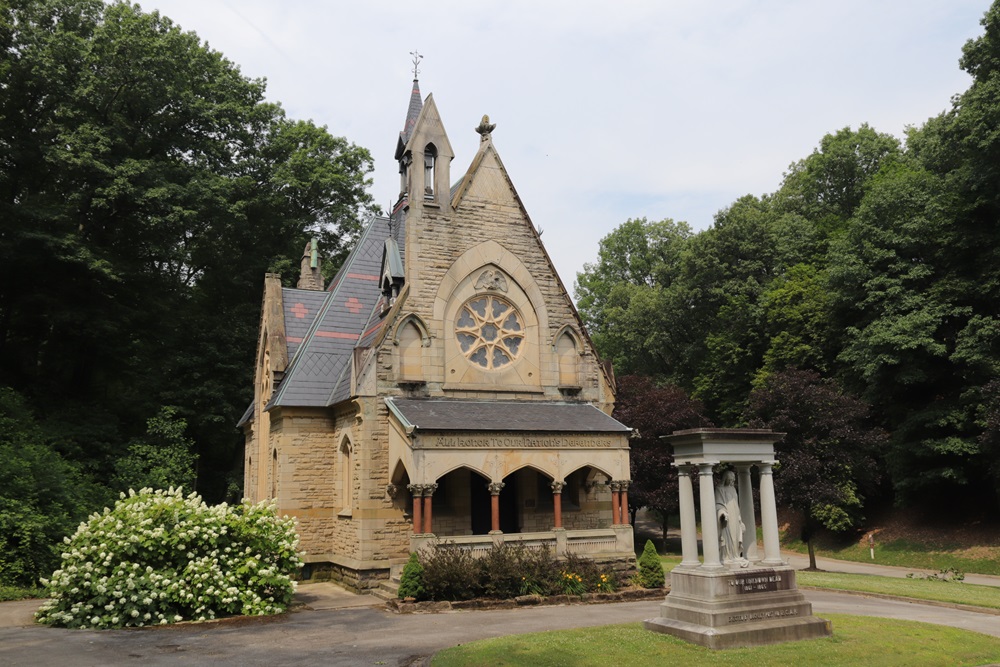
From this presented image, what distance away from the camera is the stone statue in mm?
13527

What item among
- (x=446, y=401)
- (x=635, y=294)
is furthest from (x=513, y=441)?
(x=635, y=294)

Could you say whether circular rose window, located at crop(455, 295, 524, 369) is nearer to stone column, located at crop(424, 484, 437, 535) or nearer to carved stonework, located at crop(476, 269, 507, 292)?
carved stonework, located at crop(476, 269, 507, 292)

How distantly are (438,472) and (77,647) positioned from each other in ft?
28.3

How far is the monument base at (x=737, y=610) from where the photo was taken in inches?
474

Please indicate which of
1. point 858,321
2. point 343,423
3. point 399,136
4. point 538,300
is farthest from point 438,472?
point 858,321

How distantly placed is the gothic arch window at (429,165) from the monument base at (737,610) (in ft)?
45.6

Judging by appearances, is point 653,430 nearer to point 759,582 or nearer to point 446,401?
point 446,401

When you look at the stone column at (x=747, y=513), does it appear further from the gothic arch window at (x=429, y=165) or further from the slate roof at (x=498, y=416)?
the gothic arch window at (x=429, y=165)

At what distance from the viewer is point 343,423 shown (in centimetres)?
2261

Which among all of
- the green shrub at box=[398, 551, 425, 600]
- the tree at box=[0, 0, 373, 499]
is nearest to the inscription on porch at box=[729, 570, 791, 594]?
the green shrub at box=[398, 551, 425, 600]

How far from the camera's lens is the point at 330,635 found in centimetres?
1380

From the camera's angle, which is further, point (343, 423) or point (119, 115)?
point (119, 115)

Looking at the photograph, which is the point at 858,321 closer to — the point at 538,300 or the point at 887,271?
the point at 887,271

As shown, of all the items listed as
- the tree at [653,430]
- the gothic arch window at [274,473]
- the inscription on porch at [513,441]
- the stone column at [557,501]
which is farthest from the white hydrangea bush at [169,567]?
the tree at [653,430]
